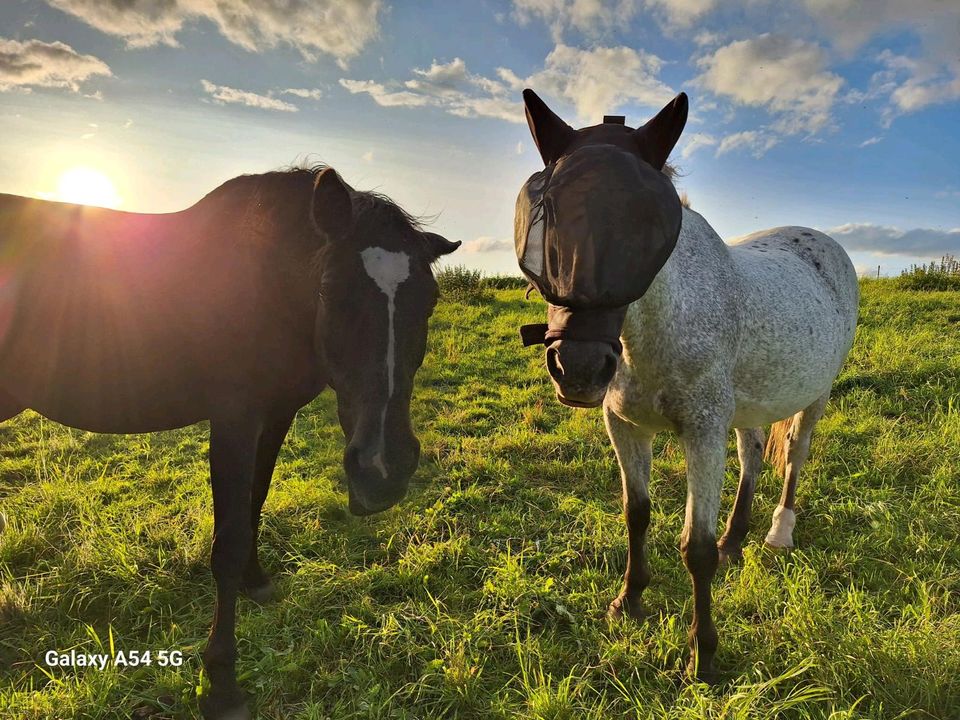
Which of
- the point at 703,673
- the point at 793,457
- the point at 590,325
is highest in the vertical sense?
the point at 590,325

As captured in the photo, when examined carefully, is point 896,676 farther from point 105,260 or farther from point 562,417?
point 105,260

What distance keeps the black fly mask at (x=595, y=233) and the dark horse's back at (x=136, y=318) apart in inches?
57.0

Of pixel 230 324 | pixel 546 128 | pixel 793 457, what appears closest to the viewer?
pixel 546 128

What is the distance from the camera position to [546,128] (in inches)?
92.7

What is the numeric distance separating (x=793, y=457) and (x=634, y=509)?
6.74 feet

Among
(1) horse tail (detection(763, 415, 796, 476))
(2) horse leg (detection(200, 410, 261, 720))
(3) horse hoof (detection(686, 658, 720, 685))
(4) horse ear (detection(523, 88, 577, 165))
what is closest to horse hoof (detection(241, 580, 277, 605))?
(2) horse leg (detection(200, 410, 261, 720))

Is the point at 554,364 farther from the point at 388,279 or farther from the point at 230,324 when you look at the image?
the point at 230,324

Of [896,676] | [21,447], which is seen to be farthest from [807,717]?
[21,447]

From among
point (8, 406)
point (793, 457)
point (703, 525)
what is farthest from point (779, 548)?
point (8, 406)

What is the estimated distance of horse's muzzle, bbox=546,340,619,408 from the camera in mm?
2066

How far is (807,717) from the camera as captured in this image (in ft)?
7.89

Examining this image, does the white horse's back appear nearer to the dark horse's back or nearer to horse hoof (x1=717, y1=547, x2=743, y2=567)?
horse hoof (x1=717, y1=547, x2=743, y2=567)

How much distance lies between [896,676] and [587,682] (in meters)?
1.52

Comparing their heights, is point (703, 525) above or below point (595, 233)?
below
